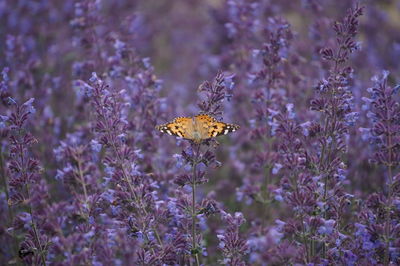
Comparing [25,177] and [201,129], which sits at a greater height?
[201,129]

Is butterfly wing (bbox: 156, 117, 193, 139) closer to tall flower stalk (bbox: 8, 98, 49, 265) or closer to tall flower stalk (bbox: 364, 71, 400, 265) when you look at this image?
tall flower stalk (bbox: 8, 98, 49, 265)

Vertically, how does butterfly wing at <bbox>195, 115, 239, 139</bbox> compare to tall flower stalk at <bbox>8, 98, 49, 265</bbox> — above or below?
above

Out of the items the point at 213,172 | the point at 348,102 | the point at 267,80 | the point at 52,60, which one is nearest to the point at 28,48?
the point at 52,60

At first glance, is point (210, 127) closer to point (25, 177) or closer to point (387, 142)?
point (387, 142)

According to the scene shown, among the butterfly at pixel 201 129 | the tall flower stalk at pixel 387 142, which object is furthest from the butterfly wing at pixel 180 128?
the tall flower stalk at pixel 387 142

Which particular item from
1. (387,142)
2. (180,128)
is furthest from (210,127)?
(387,142)

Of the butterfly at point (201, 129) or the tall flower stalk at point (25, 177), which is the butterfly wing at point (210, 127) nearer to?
the butterfly at point (201, 129)

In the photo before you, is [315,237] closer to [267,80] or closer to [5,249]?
[267,80]

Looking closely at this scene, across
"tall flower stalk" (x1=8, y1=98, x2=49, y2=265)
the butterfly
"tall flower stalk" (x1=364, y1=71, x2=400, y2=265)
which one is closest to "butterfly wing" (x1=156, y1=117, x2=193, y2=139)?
the butterfly

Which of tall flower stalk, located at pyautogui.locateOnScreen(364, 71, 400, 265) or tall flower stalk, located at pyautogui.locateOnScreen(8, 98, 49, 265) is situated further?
tall flower stalk, located at pyautogui.locateOnScreen(8, 98, 49, 265)
